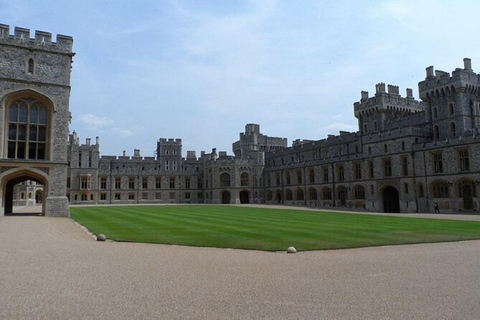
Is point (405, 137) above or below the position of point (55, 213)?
above


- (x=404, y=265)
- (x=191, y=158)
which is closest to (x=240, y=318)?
(x=404, y=265)

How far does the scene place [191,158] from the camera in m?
73.2

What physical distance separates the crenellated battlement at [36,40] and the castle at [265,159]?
6cm

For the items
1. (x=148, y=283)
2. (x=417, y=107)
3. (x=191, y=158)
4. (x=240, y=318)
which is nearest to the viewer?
(x=240, y=318)

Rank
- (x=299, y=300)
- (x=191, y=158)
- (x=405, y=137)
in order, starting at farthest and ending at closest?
(x=191, y=158)
(x=405, y=137)
(x=299, y=300)

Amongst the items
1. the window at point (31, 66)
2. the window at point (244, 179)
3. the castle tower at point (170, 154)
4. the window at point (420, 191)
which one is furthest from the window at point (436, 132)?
Answer: the castle tower at point (170, 154)

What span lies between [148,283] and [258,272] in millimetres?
2343

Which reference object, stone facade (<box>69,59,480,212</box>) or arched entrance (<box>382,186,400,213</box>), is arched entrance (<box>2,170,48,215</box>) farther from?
arched entrance (<box>382,186,400,213</box>)

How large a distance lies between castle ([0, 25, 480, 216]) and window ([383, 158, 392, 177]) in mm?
101

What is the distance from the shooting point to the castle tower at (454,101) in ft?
112

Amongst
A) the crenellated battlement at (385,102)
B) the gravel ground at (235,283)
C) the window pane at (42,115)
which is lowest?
the gravel ground at (235,283)

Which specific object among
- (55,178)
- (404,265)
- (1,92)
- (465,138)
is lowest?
(404,265)

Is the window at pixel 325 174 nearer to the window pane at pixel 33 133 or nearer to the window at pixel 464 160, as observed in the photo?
the window at pixel 464 160

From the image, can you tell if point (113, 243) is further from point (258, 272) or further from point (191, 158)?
point (191, 158)
